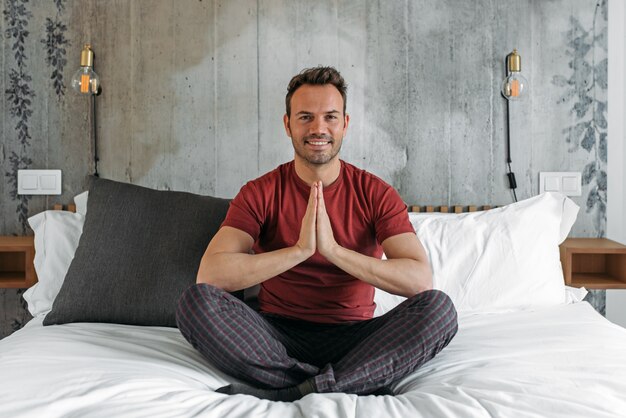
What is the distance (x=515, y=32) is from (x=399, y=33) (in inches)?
19.5

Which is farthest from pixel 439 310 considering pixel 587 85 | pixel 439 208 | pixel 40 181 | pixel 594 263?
pixel 40 181

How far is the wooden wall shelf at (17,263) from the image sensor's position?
244 centimetres

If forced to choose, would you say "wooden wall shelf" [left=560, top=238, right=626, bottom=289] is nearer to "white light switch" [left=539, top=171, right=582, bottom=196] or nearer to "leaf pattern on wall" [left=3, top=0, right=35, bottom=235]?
"white light switch" [left=539, top=171, right=582, bottom=196]

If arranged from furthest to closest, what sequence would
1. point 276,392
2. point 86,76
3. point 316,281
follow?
1. point 86,76
2. point 316,281
3. point 276,392

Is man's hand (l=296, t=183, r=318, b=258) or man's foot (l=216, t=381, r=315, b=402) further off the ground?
man's hand (l=296, t=183, r=318, b=258)

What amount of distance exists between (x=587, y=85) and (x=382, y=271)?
1.54 metres

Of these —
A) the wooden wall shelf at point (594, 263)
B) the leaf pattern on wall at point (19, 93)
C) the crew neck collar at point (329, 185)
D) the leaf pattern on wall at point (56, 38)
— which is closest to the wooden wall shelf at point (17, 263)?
the leaf pattern on wall at point (19, 93)

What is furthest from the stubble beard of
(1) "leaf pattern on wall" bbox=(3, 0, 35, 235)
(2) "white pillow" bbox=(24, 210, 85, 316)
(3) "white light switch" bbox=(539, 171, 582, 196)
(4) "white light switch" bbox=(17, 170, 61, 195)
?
(1) "leaf pattern on wall" bbox=(3, 0, 35, 235)

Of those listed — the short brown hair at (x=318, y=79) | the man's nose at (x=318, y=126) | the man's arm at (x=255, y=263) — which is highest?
the short brown hair at (x=318, y=79)

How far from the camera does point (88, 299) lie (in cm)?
192

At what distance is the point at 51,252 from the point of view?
222cm

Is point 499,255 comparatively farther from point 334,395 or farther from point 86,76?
point 86,76

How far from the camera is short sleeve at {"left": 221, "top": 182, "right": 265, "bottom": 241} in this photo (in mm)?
1811

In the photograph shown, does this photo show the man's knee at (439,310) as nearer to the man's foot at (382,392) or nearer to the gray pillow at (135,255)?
the man's foot at (382,392)
